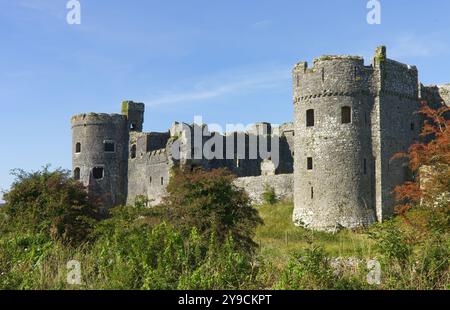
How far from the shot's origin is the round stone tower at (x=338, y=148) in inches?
1252

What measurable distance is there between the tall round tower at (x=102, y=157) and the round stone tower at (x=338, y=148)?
2156 centimetres

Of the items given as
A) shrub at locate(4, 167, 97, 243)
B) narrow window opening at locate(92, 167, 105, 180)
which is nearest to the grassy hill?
shrub at locate(4, 167, 97, 243)

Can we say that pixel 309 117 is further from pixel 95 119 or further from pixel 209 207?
pixel 95 119

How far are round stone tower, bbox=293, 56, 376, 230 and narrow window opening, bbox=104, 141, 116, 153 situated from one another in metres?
21.9

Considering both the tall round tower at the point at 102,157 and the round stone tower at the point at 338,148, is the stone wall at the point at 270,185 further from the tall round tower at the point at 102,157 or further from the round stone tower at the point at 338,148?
the tall round tower at the point at 102,157

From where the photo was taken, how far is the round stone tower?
3180cm

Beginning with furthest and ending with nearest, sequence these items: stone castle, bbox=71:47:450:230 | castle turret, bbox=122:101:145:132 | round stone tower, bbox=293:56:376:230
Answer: castle turret, bbox=122:101:145:132 < stone castle, bbox=71:47:450:230 < round stone tower, bbox=293:56:376:230

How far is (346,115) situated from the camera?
3269cm

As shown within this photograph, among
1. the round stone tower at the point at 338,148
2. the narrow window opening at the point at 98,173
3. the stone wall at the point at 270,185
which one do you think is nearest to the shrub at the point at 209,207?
the round stone tower at the point at 338,148

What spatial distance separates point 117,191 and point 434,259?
40.8 m

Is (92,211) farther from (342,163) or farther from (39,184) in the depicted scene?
(342,163)

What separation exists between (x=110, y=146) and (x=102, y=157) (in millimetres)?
1170

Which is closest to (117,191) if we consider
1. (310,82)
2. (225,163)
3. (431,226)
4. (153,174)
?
(153,174)

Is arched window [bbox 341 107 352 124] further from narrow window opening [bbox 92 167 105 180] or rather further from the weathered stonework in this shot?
narrow window opening [bbox 92 167 105 180]
